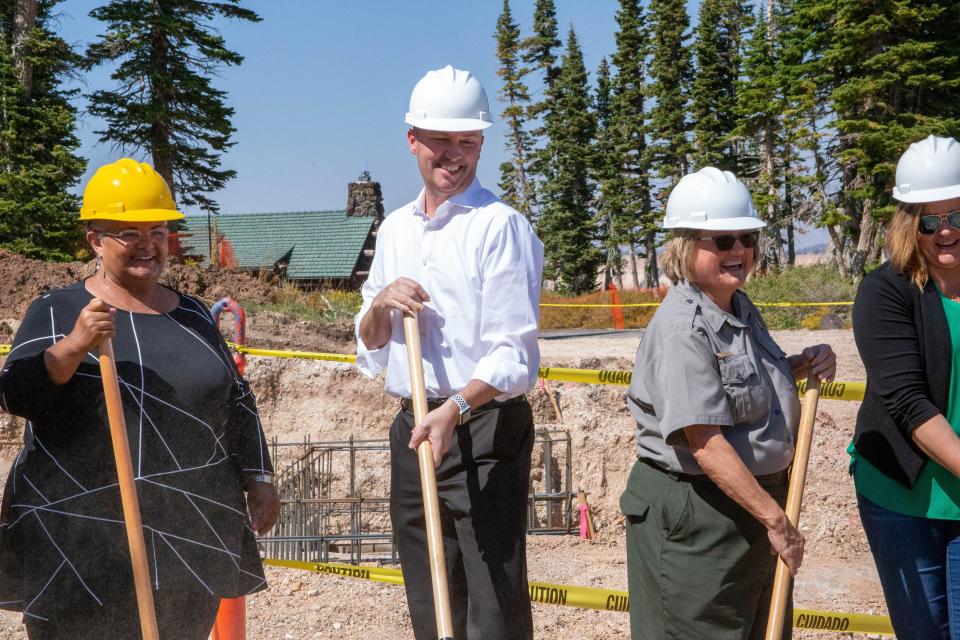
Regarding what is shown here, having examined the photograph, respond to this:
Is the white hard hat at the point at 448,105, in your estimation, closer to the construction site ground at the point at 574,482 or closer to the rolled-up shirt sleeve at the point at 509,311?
the rolled-up shirt sleeve at the point at 509,311

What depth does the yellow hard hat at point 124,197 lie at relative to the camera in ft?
8.41

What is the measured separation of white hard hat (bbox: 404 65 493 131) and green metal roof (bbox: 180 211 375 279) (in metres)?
34.7

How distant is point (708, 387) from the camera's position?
240 centimetres

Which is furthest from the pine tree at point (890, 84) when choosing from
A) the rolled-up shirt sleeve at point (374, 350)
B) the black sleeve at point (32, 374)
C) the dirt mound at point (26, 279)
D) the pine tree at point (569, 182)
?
the black sleeve at point (32, 374)

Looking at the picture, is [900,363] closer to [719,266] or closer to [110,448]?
[719,266]

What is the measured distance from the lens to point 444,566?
99.4 inches

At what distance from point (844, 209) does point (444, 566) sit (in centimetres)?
3853

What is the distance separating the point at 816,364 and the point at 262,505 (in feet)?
5.84

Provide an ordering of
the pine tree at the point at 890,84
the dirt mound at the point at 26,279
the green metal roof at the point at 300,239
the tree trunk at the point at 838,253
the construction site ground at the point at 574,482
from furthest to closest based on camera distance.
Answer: the green metal roof at the point at 300,239 < the tree trunk at the point at 838,253 < the pine tree at the point at 890,84 < the dirt mound at the point at 26,279 < the construction site ground at the point at 574,482

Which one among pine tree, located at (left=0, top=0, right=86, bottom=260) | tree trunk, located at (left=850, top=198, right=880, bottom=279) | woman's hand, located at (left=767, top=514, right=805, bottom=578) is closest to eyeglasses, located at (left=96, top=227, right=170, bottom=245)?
woman's hand, located at (left=767, top=514, right=805, bottom=578)

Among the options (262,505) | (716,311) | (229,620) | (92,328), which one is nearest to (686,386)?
(716,311)

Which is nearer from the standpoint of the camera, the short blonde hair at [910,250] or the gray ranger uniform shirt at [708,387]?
the gray ranger uniform shirt at [708,387]


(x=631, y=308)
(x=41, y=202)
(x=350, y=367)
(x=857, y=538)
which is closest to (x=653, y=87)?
(x=631, y=308)

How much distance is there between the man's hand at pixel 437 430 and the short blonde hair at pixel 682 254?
76 cm
